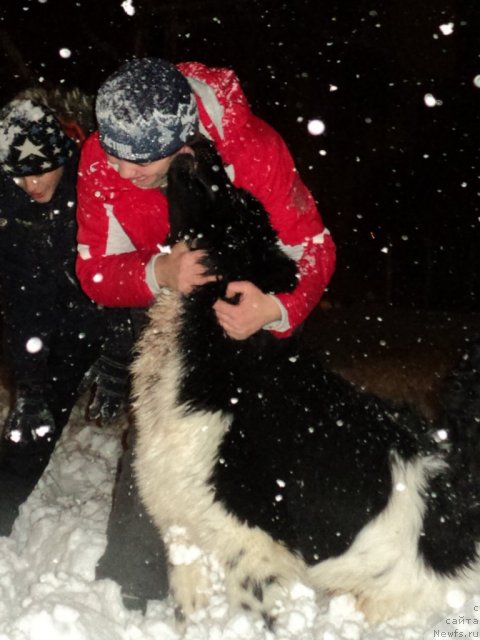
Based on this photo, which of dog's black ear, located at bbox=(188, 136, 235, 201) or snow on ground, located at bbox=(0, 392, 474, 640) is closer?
dog's black ear, located at bbox=(188, 136, 235, 201)

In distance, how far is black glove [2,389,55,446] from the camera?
3.47 meters

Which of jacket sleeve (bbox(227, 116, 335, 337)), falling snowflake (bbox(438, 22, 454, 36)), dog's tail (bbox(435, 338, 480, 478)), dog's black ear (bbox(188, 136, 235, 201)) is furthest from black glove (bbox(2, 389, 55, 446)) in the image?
falling snowflake (bbox(438, 22, 454, 36))

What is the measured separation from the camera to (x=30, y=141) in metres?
3.18

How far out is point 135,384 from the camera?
115 inches

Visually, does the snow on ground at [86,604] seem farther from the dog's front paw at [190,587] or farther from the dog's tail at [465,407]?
the dog's tail at [465,407]

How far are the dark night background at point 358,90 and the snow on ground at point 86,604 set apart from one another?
5307 millimetres

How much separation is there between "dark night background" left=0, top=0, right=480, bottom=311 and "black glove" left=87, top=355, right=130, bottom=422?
520cm

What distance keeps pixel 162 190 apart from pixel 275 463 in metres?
1.01

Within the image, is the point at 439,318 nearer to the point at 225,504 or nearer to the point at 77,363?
the point at 77,363

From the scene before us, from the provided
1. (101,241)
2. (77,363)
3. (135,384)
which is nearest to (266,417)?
(135,384)

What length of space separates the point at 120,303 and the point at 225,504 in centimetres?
78

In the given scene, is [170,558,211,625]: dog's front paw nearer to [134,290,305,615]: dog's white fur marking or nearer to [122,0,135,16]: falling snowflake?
[134,290,305,615]: dog's white fur marking

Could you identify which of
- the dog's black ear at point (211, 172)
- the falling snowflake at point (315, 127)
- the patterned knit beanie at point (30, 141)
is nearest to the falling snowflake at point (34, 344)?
the patterned knit beanie at point (30, 141)

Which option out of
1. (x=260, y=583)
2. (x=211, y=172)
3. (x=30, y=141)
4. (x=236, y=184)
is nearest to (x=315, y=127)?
(x=30, y=141)
